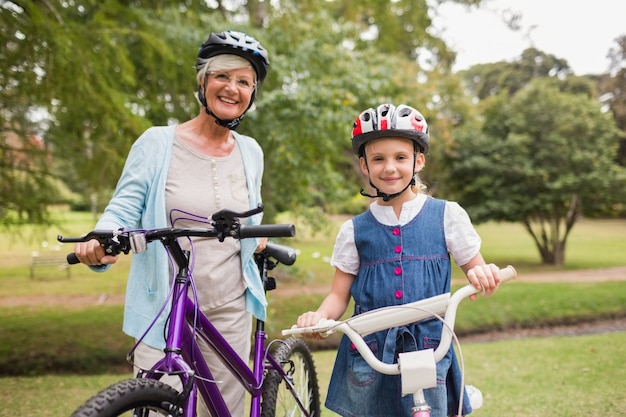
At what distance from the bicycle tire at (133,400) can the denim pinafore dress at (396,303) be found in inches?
26.2

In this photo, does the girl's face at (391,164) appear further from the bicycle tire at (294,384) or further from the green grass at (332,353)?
the green grass at (332,353)

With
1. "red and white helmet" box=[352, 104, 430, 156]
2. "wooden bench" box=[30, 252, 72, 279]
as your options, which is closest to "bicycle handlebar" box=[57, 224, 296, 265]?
"red and white helmet" box=[352, 104, 430, 156]

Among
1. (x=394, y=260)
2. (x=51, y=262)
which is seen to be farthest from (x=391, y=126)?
(x=51, y=262)

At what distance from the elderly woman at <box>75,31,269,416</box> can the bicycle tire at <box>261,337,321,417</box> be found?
0.14m

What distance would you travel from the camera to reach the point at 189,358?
2.07m

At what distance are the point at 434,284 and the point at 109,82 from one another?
4.24 m

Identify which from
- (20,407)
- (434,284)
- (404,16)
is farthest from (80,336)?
(404,16)

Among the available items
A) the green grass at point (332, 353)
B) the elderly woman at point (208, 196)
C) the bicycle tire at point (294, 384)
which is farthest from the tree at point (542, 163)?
the elderly woman at point (208, 196)

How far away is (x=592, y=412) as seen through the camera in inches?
184

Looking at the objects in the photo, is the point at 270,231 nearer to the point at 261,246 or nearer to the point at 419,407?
the point at 419,407

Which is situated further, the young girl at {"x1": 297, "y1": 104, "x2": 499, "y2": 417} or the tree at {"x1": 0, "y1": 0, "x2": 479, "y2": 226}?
the tree at {"x1": 0, "y1": 0, "x2": 479, "y2": 226}

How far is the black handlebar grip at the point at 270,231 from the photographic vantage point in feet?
5.75

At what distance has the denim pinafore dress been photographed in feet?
6.77

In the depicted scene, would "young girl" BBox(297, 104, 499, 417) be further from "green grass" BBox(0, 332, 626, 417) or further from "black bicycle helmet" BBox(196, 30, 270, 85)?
"green grass" BBox(0, 332, 626, 417)
